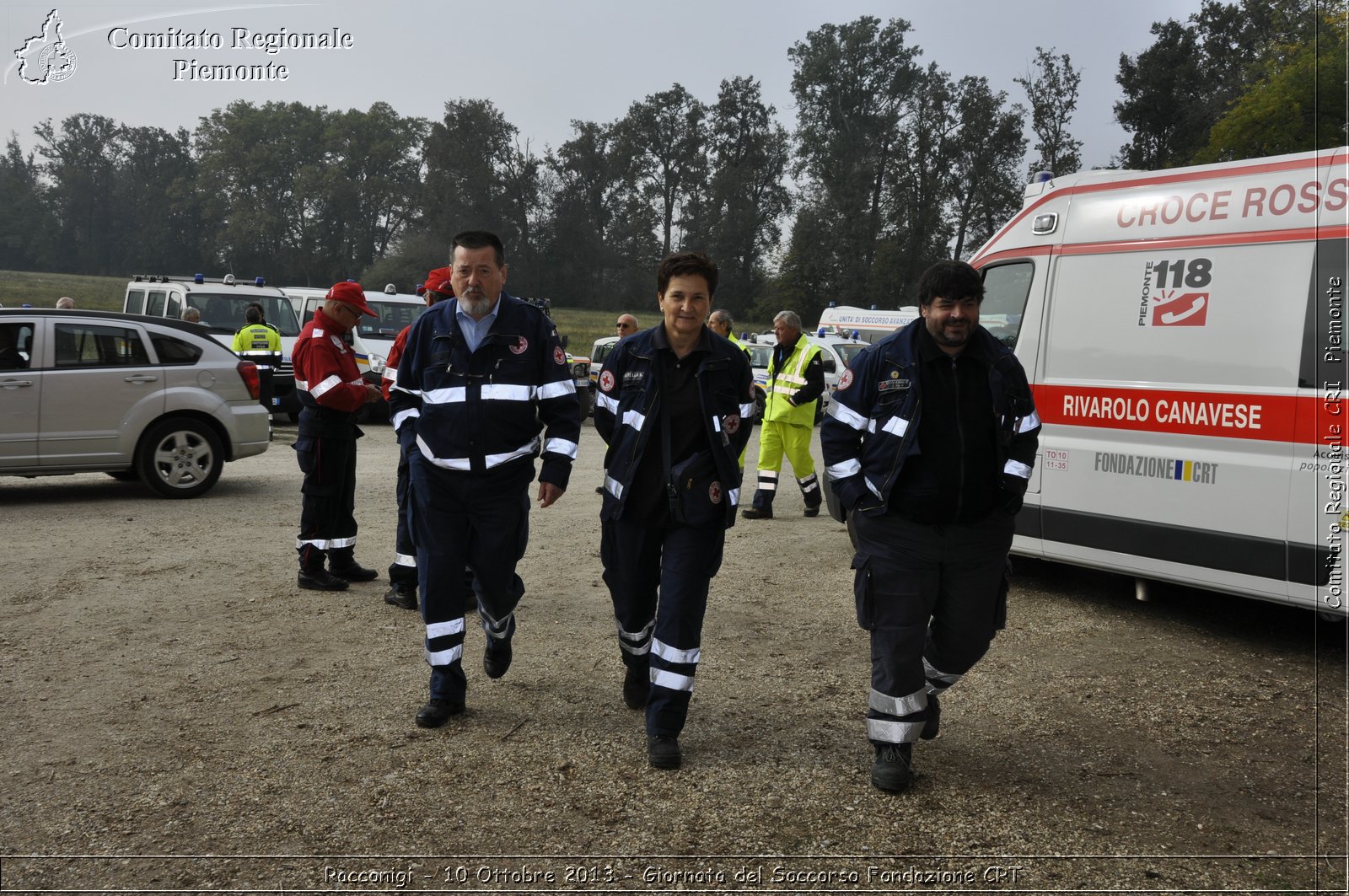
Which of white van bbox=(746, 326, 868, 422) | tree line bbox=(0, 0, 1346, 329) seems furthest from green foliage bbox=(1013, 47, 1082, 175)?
white van bbox=(746, 326, 868, 422)

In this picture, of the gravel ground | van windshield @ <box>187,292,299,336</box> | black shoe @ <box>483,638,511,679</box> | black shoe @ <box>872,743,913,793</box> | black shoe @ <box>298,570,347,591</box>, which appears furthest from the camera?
van windshield @ <box>187,292,299,336</box>

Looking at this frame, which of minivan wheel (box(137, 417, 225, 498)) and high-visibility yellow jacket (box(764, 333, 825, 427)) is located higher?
high-visibility yellow jacket (box(764, 333, 825, 427))

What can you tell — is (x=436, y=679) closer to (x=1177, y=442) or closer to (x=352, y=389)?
(x=352, y=389)

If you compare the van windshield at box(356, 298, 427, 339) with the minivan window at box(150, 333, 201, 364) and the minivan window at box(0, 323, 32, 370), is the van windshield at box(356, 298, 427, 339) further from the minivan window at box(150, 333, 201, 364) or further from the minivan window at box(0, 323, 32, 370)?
the minivan window at box(0, 323, 32, 370)

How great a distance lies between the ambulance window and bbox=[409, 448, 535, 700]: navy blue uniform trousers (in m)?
3.59

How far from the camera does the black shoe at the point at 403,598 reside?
21.0 feet

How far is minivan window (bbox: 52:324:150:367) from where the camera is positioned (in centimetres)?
969

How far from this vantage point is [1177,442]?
5.87m

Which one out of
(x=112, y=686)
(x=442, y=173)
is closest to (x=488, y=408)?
(x=112, y=686)

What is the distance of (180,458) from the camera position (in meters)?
10.1

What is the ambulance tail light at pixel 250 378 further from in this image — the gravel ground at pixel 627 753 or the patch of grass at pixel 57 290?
the patch of grass at pixel 57 290

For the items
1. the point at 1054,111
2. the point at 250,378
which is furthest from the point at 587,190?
the point at 250,378

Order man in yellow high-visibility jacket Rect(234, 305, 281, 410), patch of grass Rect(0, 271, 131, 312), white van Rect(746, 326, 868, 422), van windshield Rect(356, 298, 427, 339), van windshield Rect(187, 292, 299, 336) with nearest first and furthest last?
1. man in yellow high-visibility jacket Rect(234, 305, 281, 410)
2. van windshield Rect(187, 292, 299, 336)
3. van windshield Rect(356, 298, 427, 339)
4. white van Rect(746, 326, 868, 422)
5. patch of grass Rect(0, 271, 131, 312)

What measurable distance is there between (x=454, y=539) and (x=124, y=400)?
6.63m
